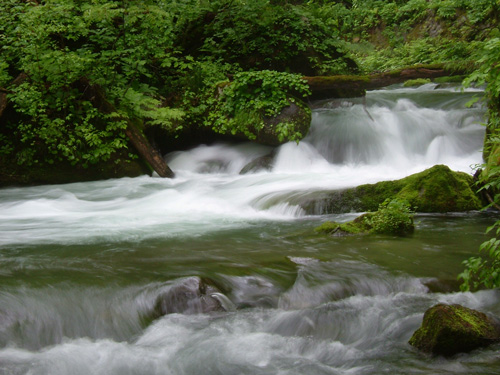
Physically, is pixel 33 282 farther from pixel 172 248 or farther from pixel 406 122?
pixel 406 122

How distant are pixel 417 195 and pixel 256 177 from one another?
3.88 metres

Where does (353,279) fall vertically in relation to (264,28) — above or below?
below

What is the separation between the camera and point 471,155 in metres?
11.7

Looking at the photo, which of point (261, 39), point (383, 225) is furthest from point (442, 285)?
point (261, 39)

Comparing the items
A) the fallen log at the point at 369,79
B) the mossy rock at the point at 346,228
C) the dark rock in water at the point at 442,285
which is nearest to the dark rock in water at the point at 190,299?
the dark rock in water at the point at 442,285

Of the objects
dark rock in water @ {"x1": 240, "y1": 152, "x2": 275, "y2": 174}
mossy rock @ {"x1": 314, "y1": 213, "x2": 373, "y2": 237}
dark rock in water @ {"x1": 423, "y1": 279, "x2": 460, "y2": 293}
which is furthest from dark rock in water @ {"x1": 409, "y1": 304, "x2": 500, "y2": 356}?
dark rock in water @ {"x1": 240, "y1": 152, "x2": 275, "y2": 174}

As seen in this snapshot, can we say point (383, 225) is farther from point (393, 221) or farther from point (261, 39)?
point (261, 39)

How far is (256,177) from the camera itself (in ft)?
35.9

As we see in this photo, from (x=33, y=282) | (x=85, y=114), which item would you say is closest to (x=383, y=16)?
(x=85, y=114)

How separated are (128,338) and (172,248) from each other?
2109mm

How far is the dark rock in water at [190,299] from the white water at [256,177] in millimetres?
2399

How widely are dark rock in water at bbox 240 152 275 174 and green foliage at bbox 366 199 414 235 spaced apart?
498 cm

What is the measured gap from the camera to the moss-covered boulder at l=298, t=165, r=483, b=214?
801 centimetres

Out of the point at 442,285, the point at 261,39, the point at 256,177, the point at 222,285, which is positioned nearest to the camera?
the point at 222,285
